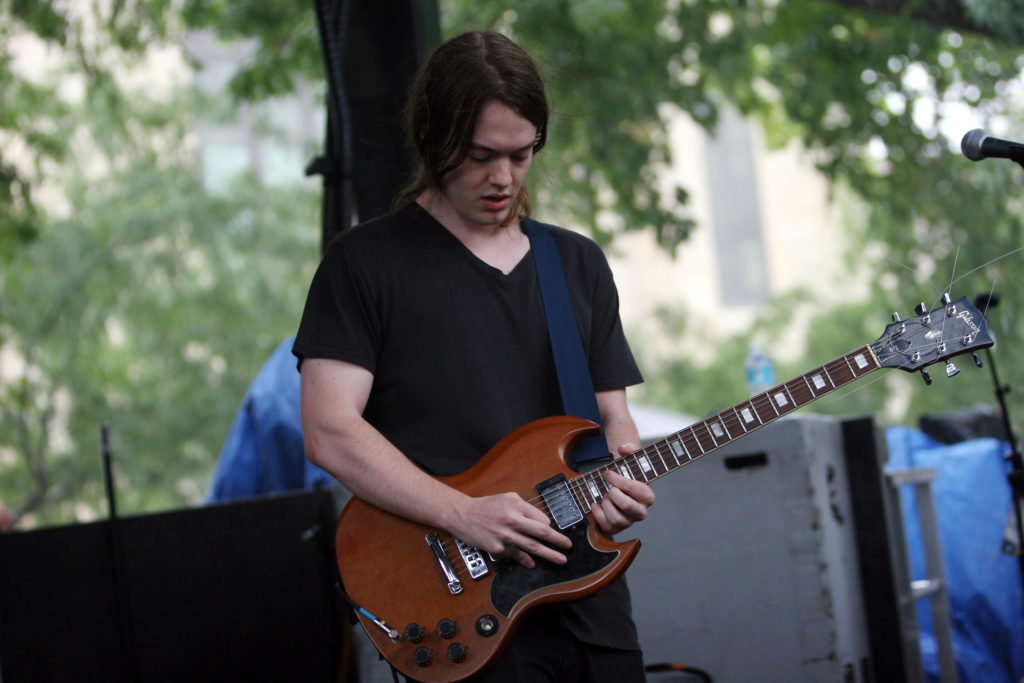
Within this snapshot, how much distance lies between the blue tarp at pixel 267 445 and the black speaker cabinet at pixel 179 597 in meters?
0.99

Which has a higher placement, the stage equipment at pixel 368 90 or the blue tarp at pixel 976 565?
the stage equipment at pixel 368 90

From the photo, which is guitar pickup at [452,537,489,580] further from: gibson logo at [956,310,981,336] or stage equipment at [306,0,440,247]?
stage equipment at [306,0,440,247]

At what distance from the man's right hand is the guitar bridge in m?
0.06

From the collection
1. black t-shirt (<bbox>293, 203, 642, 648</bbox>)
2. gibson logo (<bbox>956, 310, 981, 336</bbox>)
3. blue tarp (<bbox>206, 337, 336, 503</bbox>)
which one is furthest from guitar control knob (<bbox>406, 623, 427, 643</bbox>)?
blue tarp (<bbox>206, 337, 336, 503</bbox>)

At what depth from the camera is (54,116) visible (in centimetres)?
1089

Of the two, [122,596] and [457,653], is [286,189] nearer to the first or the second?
[122,596]

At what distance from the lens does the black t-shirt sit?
2410 mm

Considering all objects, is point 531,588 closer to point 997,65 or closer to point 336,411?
point 336,411

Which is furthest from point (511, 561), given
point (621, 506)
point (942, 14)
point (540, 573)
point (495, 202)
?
point (942, 14)

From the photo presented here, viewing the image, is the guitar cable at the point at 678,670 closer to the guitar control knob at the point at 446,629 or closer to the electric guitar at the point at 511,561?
the electric guitar at the point at 511,561

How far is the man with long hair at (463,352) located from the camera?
235 cm

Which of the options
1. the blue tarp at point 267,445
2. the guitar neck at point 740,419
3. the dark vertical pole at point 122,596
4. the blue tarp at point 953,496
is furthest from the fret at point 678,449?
the blue tarp at point 267,445

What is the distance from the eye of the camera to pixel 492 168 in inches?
96.4

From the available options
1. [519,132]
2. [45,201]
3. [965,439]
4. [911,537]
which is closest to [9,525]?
[519,132]
